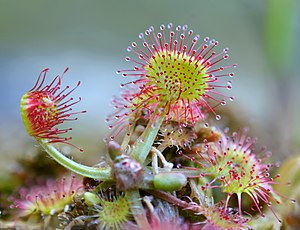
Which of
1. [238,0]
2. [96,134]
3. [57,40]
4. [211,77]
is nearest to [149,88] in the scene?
[211,77]

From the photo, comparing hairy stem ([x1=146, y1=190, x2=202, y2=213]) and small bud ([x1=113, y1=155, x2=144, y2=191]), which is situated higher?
small bud ([x1=113, y1=155, x2=144, y2=191])

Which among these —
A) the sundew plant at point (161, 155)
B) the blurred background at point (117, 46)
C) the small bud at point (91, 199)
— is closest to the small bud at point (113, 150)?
the sundew plant at point (161, 155)

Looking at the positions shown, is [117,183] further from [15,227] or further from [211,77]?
[15,227]

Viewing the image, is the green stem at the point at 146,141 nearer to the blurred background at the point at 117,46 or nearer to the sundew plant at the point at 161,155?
the sundew plant at the point at 161,155

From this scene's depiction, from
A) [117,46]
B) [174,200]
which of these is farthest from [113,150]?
[117,46]

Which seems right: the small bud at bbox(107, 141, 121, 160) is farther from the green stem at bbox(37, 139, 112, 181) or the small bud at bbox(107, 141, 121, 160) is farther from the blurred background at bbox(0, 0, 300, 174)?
the blurred background at bbox(0, 0, 300, 174)

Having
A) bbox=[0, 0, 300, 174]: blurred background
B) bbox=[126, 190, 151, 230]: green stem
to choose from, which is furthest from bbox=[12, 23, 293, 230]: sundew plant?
bbox=[0, 0, 300, 174]: blurred background

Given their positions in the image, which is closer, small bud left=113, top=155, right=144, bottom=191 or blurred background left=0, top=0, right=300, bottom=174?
small bud left=113, top=155, right=144, bottom=191

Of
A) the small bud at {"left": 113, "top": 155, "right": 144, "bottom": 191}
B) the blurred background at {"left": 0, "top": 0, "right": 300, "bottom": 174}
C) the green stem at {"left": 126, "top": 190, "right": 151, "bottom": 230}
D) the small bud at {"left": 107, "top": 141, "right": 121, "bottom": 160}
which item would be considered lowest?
the green stem at {"left": 126, "top": 190, "right": 151, "bottom": 230}
